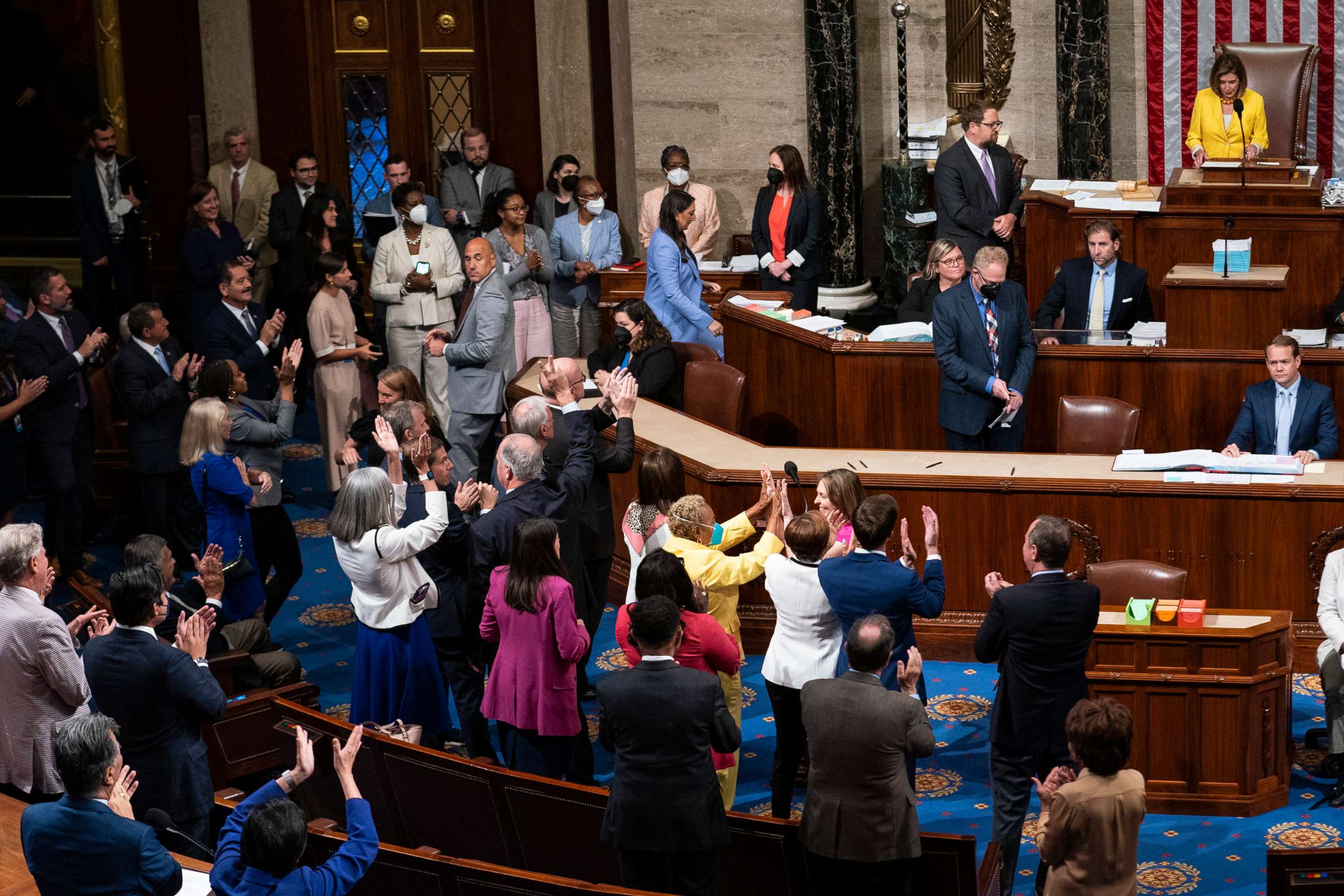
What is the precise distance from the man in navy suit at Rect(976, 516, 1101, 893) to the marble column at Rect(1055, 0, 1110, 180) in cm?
752

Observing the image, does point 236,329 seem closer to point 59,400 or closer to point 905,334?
point 59,400

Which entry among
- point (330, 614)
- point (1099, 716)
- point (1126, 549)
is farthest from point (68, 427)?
point (1099, 716)

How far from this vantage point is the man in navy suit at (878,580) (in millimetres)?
5230

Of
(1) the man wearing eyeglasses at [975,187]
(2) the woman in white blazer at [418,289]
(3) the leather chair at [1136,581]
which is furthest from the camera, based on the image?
(1) the man wearing eyeglasses at [975,187]

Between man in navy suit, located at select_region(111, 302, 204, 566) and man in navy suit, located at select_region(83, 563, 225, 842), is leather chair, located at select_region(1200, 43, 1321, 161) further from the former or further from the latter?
man in navy suit, located at select_region(83, 563, 225, 842)

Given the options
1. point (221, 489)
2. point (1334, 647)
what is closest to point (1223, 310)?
point (1334, 647)

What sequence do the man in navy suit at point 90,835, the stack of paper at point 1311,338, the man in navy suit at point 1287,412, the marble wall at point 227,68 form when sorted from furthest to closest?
the marble wall at point 227,68 → the stack of paper at point 1311,338 → the man in navy suit at point 1287,412 → the man in navy suit at point 90,835

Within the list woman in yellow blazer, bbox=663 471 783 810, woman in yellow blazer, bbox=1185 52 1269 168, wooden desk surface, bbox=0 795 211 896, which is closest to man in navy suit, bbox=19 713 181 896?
wooden desk surface, bbox=0 795 211 896

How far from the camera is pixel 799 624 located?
5.50 metres

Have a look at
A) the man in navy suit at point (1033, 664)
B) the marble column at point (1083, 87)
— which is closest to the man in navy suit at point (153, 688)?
the man in navy suit at point (1033, 664)

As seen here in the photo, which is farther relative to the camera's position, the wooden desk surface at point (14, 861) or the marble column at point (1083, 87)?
the marble column at point (1083, 87)

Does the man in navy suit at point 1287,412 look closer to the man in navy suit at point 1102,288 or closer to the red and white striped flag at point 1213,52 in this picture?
the man in navy suit at point 1102,288

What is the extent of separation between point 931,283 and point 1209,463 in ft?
7.72

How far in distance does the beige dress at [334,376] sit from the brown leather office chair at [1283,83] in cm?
654
